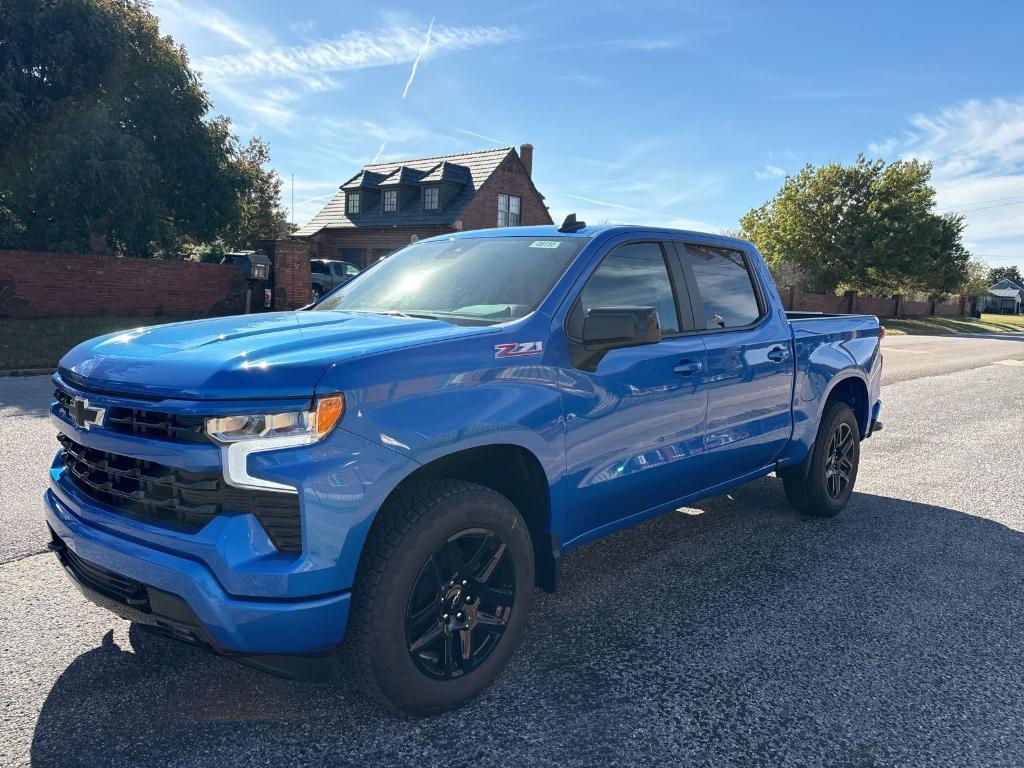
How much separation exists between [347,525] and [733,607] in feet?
7.42

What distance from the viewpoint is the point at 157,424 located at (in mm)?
2371

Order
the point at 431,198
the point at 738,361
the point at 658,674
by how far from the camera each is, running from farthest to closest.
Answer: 1. the point at 431,198
2. the point at 738,361
3. the point at 658,674

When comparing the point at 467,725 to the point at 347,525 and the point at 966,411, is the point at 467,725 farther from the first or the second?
the point at 966,411

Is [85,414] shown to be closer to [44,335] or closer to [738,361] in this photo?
[738,361]

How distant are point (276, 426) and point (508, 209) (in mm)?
36979

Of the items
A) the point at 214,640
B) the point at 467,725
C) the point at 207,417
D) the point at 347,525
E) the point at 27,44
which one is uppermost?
the point at 27,44

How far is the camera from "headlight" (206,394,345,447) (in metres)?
2.27

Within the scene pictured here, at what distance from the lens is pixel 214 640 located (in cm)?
228

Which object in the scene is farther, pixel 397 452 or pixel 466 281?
pixel 466 281

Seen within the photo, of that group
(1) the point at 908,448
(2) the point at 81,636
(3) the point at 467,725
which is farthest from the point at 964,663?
(1) the point at 908,448

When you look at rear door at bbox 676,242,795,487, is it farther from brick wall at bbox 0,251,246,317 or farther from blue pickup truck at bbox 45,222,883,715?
brick wall at bbox 0,251,246,317

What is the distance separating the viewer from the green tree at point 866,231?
43656 mm

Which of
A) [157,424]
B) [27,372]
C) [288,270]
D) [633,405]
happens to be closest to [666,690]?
[633,405]

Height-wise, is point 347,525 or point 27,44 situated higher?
point 27,44
